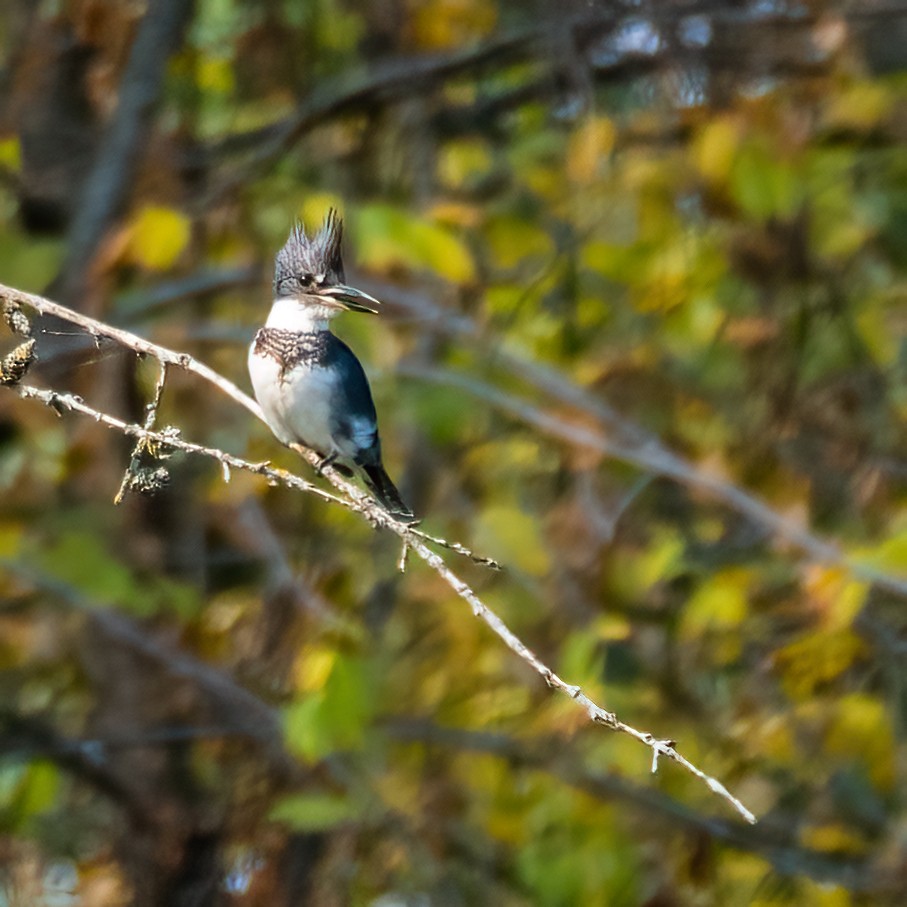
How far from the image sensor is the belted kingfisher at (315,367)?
2.30m

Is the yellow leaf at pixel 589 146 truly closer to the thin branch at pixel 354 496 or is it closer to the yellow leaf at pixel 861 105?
the yellow leaf at pixel 861 105

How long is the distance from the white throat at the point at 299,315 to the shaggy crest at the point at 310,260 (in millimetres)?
23

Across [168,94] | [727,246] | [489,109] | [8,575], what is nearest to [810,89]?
[727,246]

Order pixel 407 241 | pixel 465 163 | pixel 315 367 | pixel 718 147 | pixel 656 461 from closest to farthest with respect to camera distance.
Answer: pixel 315 367 < pixel 407 241 < pixel 656 461 < pixel 718 147 < pixel 465 163

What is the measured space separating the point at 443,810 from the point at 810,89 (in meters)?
2.70

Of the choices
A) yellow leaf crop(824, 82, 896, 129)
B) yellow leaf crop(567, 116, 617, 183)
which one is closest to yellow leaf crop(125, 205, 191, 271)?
yellow leaf crop(567, 116, 617, 183)

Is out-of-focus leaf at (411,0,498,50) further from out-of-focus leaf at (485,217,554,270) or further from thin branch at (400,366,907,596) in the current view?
thin branch at (400,366,907,596)

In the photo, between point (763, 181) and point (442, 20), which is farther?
point (442, 20)

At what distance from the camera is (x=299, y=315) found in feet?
8.11

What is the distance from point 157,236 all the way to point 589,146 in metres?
1.24

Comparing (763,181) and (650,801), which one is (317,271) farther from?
(650,801)

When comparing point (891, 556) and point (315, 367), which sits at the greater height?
point (315, 367)

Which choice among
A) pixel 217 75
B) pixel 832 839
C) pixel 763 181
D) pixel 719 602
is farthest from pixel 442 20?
pixel 832 839

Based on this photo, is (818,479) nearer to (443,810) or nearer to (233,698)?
(443,810)
